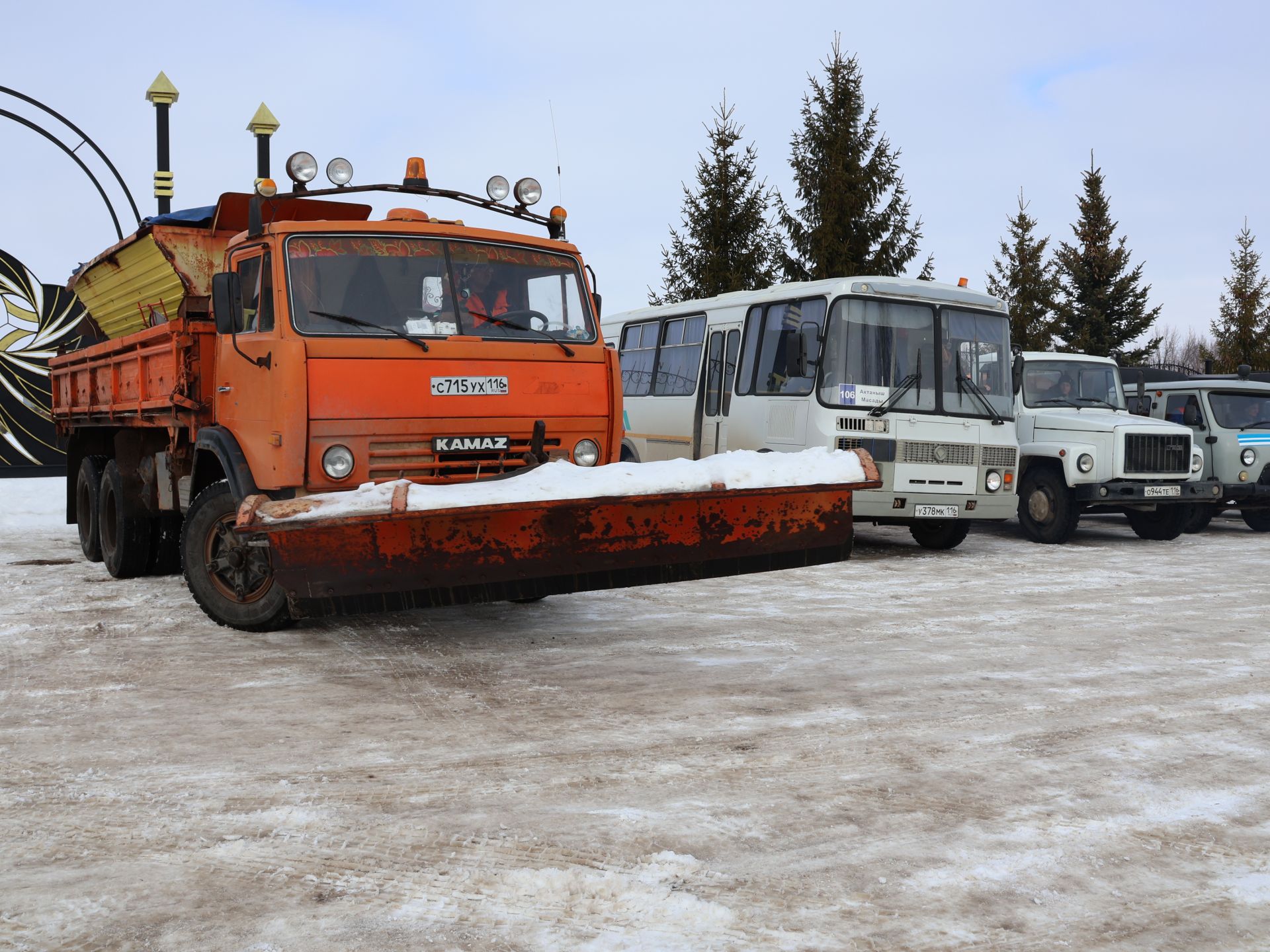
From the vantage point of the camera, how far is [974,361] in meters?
12.9

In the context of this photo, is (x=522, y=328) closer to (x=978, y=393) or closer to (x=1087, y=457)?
(x=978, y=393)

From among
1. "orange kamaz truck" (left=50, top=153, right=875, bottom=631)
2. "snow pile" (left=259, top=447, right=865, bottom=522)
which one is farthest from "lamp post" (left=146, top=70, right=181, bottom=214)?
"snow pile" (left=259, top=447, right=865, bottom=522)

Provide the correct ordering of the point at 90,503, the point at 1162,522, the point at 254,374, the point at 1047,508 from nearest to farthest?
1. the point at 254,374
2. the point at 90,503
3. the point at 1047,508
4. the point at 1162,522

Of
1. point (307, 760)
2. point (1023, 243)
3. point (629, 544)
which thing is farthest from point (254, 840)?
point (1023, 243)

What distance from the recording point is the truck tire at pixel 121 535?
9.88 meters

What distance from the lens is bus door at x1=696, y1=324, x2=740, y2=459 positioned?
13.9 meters

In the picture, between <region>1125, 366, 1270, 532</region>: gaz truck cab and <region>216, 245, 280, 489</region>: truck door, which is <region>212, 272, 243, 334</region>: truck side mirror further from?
<region>1125, 366, 1270, 532</region>: gaz truck cab

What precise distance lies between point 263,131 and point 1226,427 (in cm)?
1378

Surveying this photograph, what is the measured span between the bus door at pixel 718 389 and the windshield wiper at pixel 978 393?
98.5 inches

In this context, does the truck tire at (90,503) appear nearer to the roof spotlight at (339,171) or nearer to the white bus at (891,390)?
the roof spotlight at (339,171)

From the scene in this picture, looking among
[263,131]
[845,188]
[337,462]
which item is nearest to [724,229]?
[845,188]

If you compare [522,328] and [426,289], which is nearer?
[426,289]

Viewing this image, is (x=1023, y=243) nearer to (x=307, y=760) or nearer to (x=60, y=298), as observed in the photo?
(x=60, y=298)

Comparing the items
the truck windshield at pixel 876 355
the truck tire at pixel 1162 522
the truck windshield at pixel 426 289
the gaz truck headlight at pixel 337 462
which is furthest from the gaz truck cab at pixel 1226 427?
the gaz truck headlight at pixel 337 462
